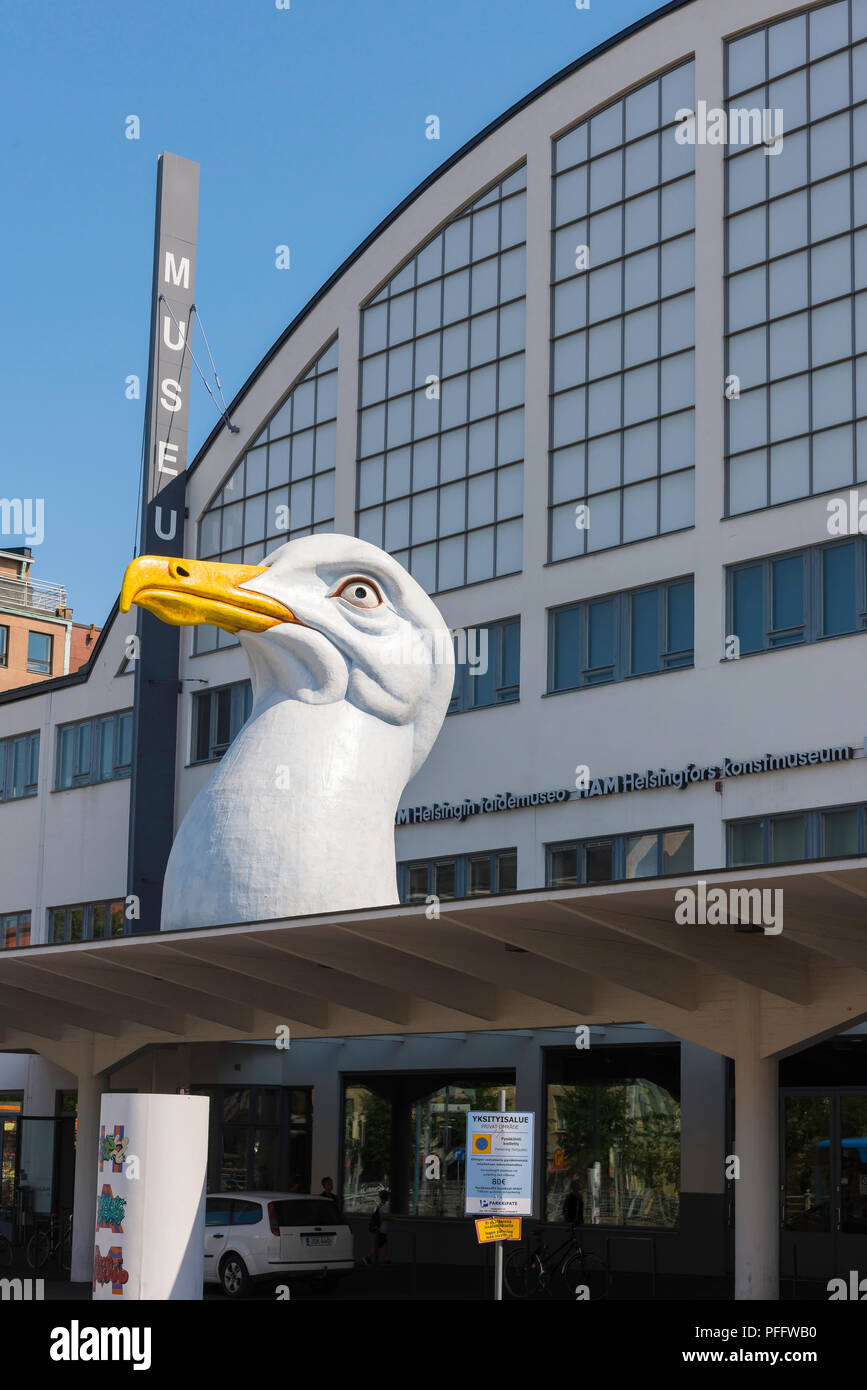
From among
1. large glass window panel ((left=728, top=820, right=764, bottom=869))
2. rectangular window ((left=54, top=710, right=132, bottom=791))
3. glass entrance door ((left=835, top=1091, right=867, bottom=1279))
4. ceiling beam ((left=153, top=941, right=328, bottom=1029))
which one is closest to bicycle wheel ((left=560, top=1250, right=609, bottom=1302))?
glass entrance door ((left=835, top=1091, right=867, bottom=1279))

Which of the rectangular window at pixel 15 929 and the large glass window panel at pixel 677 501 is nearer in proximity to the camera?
the large glass window panel at pixel 677 501

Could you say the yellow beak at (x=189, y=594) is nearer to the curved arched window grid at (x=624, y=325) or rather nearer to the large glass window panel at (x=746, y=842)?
the large glass window panel at (x=746, y=842)

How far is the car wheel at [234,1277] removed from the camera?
25969 mm

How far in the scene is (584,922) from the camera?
695 inches

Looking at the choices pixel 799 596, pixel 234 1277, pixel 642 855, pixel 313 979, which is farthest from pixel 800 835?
pixel 234 1277

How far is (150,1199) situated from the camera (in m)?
16.5

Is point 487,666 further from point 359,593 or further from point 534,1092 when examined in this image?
point 359,593

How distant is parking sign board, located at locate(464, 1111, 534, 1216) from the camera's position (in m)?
14.8

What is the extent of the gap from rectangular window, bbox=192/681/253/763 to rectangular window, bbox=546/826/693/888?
9.57 m

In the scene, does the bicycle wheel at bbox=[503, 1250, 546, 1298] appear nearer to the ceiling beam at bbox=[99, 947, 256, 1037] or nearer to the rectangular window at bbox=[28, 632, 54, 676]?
the ceiling beam at bbox=[99, 947, 256, 1037]

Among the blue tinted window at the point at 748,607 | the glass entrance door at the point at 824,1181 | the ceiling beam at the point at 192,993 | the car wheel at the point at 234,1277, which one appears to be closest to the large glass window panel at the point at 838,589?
the blue tinted window at the point at 748,607

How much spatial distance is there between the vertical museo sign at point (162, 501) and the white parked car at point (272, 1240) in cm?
1304
